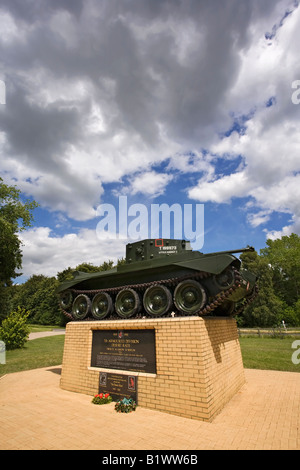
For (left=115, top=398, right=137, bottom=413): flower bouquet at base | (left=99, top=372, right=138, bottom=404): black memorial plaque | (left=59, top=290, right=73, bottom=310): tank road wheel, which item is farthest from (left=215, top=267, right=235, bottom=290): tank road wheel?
(left=59, top=290, right=73, bottom=310): tank road wheel

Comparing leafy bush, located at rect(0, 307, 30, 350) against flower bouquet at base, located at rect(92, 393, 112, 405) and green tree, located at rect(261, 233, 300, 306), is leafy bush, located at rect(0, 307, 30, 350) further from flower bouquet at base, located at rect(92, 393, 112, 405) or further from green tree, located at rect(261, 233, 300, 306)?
green tree, located at rect(261, 233, 300, 306)

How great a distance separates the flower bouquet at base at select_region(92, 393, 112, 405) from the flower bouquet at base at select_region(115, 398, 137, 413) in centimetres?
66

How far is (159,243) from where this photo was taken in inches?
329

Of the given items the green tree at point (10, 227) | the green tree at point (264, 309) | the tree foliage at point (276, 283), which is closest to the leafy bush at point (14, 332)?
the green tree at point (10, 227)

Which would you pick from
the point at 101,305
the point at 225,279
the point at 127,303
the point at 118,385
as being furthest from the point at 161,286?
the point at 118,385

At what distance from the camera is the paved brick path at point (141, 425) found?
4.34 metres

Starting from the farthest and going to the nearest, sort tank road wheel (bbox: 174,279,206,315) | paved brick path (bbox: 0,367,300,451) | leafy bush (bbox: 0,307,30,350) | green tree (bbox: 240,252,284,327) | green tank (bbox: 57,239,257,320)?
green tree (bbox: 240,252,284,327)
leafy bush (bbox: 0,307,30,350)
tank road wheel (bbox: 174,279,206,315)
green tank (bbox: 57,239,257,320)
paved brick path (bbox: 0,367,300,451)

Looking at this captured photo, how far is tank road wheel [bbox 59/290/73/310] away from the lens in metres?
9.91

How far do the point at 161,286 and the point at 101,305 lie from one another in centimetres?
285

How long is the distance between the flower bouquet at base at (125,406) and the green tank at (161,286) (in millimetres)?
2151

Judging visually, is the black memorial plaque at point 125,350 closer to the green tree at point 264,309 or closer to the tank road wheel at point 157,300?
the tank road wheel at point 157,300

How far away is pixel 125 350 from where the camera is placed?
716 cm

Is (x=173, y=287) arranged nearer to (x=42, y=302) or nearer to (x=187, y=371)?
(x=187, y=371)

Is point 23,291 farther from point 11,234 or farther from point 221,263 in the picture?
point 221,263
